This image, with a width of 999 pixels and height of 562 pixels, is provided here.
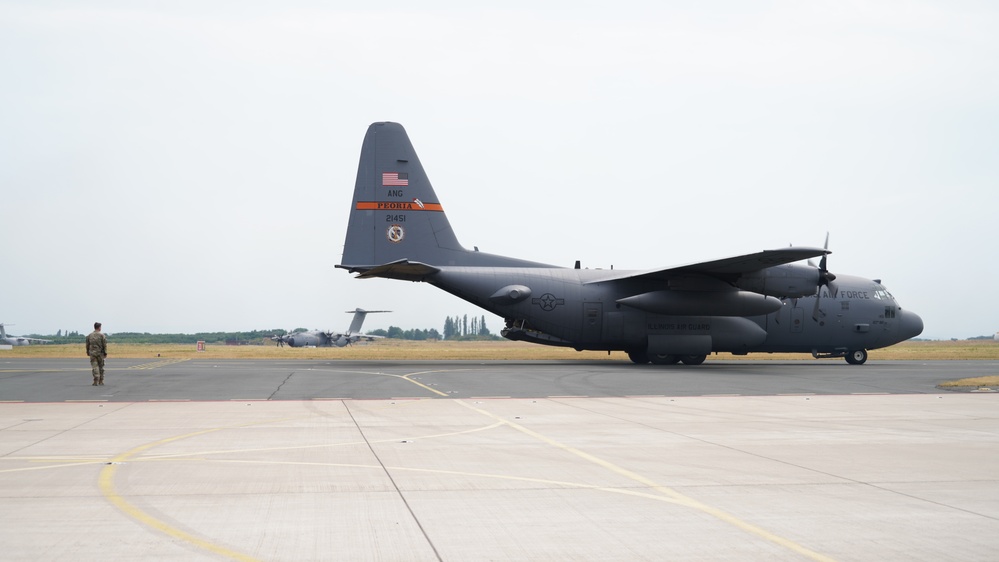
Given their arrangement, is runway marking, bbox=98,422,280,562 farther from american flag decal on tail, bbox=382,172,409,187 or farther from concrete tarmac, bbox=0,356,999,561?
american flag decal on tail, bbox=382,172,409,187

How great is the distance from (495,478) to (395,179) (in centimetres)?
2661

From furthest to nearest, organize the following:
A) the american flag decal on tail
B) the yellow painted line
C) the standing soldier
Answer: the american flag decal on tail < the standing soldier < the yellow painted line

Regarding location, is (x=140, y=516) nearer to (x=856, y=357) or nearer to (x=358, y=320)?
(x=856, y=357)

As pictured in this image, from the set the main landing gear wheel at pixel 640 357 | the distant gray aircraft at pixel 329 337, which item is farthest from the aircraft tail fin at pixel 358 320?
the main landing gear wheel at pixel 640 357

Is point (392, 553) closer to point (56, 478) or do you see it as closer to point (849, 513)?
point (849, 513)

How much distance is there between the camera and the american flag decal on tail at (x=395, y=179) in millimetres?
34781

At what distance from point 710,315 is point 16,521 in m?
31.5

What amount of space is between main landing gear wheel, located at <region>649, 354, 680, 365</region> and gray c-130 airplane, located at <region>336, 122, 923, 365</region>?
0.09 metres

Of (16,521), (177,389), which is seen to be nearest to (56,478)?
(16,521)

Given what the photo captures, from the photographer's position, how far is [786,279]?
3441 centimetres

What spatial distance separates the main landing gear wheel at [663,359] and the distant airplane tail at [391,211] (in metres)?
10.1

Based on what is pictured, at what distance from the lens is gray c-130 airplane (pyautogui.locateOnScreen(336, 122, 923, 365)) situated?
3444cm

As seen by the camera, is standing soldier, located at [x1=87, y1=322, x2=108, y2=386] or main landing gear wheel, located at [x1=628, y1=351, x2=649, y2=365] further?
main landing gear wheel, located at [x1=628, y1=351, x2=649, y2=365]

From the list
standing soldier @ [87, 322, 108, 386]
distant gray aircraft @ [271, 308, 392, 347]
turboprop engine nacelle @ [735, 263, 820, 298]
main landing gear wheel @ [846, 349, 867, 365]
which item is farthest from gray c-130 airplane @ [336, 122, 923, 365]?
distant gray aircraft @ [271, 308, 392, 347]
